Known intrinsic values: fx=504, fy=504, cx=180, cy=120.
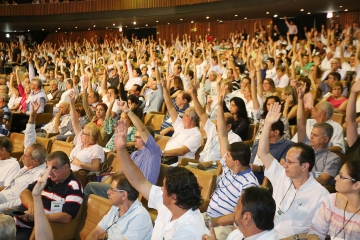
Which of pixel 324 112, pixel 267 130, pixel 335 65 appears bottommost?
pixel 324 112

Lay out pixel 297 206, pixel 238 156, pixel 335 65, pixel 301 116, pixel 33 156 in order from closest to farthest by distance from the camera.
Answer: pixel 297 206
pixel 238 156
pixel 33 156
pixel 301 116
pixel 335 65

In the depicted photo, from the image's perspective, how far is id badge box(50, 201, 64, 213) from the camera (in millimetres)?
3588

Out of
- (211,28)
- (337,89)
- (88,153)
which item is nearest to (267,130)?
(88,153)

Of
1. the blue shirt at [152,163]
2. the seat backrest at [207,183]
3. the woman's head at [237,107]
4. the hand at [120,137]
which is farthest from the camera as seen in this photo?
the woman's head at [237,107]

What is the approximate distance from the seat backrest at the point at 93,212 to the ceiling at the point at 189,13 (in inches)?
420

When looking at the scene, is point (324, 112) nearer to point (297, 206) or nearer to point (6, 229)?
point (297, 206)

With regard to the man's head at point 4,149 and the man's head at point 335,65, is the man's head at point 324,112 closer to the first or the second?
the man's head at point 4,149

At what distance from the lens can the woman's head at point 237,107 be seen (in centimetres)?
516

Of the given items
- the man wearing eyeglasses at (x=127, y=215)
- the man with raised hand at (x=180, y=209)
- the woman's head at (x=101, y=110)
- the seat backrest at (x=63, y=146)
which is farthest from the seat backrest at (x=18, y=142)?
the man with raised hand at (x=180, y=209)

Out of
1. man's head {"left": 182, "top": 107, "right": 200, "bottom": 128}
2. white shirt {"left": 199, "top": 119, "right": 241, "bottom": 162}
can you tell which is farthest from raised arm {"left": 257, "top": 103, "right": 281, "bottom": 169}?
man's head {"left": 182, "top": 107, "right": 200, "bottom": 128}

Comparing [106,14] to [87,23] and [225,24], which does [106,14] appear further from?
[225,24]

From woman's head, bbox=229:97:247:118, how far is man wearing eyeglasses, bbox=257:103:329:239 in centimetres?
196

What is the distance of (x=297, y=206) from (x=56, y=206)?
1679 millimetres

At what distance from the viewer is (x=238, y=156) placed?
3.38 meters
